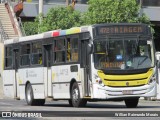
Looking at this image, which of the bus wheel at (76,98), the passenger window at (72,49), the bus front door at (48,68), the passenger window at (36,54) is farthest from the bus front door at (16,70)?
the bus wheel at (76,98)

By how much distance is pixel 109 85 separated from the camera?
25812 mm

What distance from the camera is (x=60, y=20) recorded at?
1954 inches

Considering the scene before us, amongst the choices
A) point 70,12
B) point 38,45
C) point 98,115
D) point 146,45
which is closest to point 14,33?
point 70,12

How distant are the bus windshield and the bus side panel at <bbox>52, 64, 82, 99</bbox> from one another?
1.20m

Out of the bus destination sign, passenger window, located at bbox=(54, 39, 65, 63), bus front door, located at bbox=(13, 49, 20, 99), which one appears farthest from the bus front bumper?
bus front door, located at bbox=(13, 49, 20, 99)

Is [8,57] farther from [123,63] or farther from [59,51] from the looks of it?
[123,63]

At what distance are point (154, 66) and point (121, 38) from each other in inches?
58.6

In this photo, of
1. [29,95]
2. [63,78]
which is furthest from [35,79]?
[63,78]

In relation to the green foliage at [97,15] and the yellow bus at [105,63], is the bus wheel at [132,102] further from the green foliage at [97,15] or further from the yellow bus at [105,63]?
the green foliage at [97,15]

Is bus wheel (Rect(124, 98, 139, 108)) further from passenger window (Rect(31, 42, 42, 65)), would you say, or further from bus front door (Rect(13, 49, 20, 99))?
bus front door (Rect(13, 49, 20, 99))

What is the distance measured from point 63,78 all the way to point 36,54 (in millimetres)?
2796

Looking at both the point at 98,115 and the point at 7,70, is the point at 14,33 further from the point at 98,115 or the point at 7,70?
the point at 98,115

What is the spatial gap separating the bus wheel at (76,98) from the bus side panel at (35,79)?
9.20ft

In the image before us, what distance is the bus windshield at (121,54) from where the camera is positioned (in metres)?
25.9
